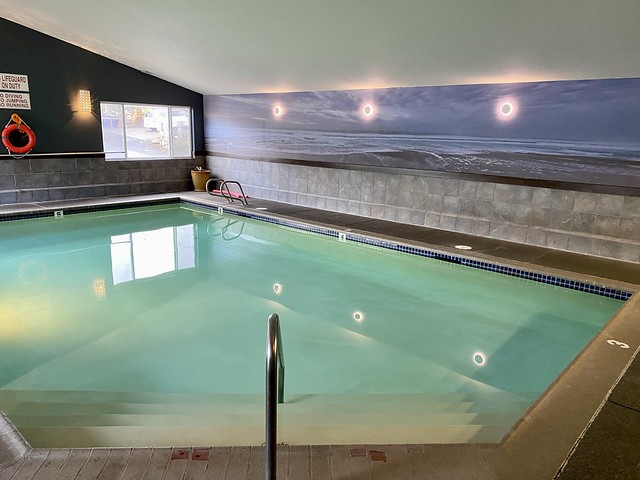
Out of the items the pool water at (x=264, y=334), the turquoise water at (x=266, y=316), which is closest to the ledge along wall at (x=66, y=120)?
the turquoise water at (x=266, y=316)

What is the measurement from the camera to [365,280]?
4.89 meters

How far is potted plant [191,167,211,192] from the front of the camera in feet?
30.5

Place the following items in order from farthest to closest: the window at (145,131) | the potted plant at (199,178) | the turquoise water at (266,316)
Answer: the potted plant at (199,178) < the window at (145,131) < the turquoise water at (266,316)

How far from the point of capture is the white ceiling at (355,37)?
3.98m

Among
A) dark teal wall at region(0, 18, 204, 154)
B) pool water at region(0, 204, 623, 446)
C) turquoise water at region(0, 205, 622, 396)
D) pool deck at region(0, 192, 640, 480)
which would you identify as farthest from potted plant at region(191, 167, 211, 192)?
pool deck at region(0, 192, 640, 480)

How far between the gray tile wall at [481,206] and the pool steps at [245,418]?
289cm

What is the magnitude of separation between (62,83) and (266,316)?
614 centimetres

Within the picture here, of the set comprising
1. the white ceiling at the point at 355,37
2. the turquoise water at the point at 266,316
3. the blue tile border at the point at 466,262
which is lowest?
the turquoise water at the point at 266,316

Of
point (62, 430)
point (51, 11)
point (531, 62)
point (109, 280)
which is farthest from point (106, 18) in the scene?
point (62, 430)

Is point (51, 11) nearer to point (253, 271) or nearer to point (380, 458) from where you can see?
point (253, 271)

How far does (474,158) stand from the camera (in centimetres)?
585

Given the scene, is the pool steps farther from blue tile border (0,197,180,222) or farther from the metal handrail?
blue tile border (0,197,180,222)

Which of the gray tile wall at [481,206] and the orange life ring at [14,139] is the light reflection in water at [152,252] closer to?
the gray tile wall at [481,206]

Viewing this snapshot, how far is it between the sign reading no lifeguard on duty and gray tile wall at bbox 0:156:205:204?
816mm
